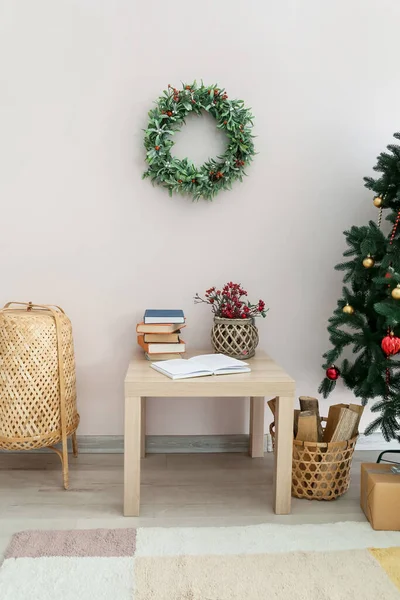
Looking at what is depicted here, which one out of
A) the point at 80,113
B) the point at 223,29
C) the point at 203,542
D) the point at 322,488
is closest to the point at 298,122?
the point at 223,29

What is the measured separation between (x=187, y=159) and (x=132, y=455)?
129 cm

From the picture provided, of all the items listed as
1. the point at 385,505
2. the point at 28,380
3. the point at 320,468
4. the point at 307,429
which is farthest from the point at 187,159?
the point at 385,505

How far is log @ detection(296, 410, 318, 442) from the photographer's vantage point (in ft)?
7.06

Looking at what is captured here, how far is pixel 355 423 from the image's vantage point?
85.0 inches

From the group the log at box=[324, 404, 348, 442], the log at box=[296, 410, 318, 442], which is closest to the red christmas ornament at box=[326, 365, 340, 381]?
the log at box=[324, 404, 348, 442]

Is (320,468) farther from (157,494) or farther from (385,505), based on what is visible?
(157,494)

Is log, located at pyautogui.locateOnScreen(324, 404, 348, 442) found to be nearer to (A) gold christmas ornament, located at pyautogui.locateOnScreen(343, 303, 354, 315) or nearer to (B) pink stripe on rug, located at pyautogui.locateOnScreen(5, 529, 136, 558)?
(A) gold christmas ornament, located at pyautogui.locateOnScreen(343, 303, 354, 315)

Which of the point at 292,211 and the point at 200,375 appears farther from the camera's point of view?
the point at 292,211

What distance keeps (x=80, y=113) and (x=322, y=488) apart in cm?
189

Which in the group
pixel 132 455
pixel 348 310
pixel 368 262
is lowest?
pixel 132 455

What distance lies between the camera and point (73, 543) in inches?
67.8

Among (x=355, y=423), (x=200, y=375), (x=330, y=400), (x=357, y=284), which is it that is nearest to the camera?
(x=200, y=375)

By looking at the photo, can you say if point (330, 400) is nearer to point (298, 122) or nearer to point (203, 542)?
point (203, 542)

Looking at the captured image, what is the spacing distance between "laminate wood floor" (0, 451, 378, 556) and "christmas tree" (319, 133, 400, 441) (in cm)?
41
